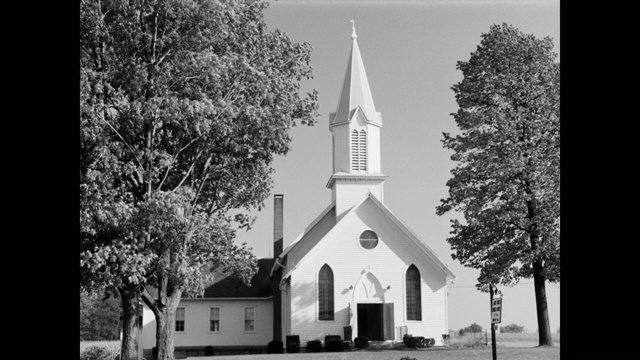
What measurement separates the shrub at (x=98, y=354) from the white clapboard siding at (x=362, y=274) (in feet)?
30.0

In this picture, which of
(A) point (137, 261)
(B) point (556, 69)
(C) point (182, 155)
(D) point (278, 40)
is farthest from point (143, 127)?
(B) point (556, 69)

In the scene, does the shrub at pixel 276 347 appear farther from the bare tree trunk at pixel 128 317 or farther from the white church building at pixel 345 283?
the bare tree trunk at pixel 128 317

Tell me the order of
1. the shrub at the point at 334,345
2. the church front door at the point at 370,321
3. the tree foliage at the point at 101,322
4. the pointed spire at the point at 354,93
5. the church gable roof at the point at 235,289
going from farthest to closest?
the tree foliage at the point at 101,322
the pointed spire at the point at 354,93
the church gable roof at the point at 235,289
the church front door at the point at 370,321
the shrub at the point at 334,345

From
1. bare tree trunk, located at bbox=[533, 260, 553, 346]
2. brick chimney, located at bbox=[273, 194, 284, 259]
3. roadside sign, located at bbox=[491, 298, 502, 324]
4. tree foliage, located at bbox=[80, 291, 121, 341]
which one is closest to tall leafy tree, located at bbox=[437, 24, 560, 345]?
bare tree trunk, located at bbox=[533, 260, 553, 346]

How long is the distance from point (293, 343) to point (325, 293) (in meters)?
3.22

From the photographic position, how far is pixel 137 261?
1867 centimetres

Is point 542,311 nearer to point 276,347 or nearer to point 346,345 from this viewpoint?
point 346,345

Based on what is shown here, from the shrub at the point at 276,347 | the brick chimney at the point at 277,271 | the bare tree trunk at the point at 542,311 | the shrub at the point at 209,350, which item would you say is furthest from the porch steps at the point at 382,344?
the bare tree trunk at the point at 542,311

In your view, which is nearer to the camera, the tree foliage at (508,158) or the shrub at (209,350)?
the tree foliage at (508,158)

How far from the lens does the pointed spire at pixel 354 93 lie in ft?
133
